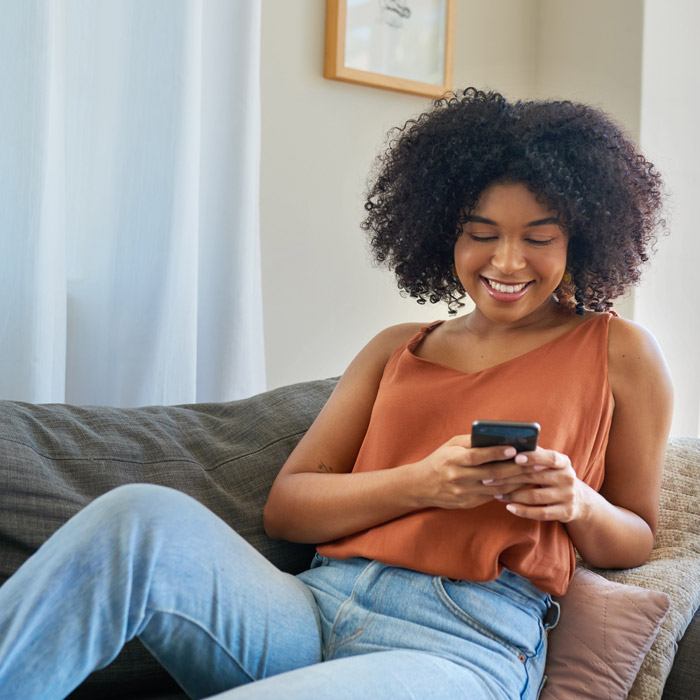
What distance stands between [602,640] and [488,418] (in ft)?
1.09

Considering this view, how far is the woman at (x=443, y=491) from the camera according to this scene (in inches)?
38.8

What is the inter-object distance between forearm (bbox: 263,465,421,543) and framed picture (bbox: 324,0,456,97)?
49.9 inches

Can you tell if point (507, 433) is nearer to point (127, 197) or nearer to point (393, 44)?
point (127, 197)

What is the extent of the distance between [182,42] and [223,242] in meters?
0.44

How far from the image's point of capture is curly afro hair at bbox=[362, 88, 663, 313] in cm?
133

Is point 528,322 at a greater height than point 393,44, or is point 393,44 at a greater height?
point 393,44

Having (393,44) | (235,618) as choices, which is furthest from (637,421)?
(393,44)

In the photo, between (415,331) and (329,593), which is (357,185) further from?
(329,593)

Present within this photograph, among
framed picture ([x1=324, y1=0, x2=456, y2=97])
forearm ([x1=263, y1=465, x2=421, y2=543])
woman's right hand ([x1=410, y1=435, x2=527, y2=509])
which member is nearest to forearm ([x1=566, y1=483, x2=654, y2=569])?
woman's right hand ([x1=410, y1=435, x2=527, y2=509])

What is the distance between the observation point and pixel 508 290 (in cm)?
132

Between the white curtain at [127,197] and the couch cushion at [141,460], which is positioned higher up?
the white curtain at [127,197]

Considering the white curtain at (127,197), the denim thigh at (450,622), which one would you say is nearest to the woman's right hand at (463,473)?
the denim thigh at (450,622)

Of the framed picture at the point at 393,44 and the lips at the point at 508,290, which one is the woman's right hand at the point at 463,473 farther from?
the framed picture at the point at 393,44

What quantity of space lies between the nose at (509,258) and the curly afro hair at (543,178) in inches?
3.3
